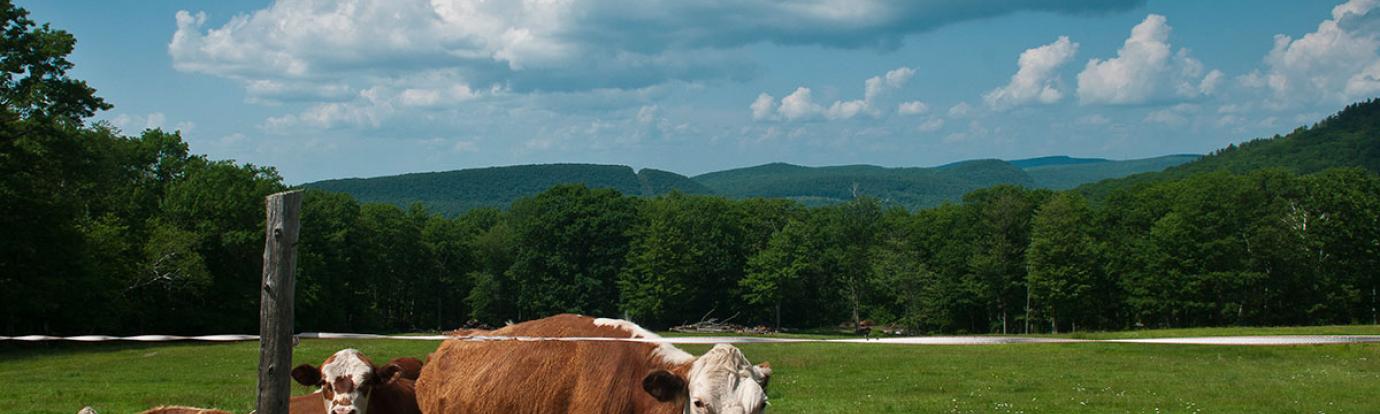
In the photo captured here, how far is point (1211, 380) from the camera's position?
86.9 ft

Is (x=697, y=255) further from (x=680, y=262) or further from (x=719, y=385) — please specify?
(x=719, y=385)

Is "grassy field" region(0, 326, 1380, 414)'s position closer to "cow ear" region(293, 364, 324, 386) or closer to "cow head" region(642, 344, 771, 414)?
"cow ear" region(293, 364, 324, 386)

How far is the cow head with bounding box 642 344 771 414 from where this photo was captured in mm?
7539

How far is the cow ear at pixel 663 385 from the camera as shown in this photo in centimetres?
782

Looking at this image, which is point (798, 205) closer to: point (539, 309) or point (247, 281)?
point (539, 309)

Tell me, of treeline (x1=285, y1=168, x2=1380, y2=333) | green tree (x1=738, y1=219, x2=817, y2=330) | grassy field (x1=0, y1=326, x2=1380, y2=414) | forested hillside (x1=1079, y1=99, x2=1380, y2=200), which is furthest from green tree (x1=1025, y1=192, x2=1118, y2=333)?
forested hillside (x1=1079, y1=99, x2=1380, y2=200)

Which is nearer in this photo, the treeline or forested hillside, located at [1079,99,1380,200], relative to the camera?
the treeline

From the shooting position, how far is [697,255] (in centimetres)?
9150

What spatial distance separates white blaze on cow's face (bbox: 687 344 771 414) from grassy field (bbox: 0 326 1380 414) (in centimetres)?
1134

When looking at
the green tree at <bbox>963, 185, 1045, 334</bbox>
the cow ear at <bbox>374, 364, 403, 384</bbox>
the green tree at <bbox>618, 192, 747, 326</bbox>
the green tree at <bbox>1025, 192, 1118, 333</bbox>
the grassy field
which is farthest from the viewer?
the green tree at <bbox>963, 185, 1045, 334</bbox>

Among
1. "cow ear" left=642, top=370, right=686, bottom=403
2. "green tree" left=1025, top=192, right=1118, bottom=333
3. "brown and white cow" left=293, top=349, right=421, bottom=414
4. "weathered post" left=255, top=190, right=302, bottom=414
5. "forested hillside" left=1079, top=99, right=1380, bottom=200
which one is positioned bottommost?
"green tree" left=1025, top=192, right=1118, bottom=333

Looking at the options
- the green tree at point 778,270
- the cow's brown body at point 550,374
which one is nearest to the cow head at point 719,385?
the cow's brown body at point 550,374

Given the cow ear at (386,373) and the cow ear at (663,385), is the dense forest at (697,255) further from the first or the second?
the cow ear at (663,385)

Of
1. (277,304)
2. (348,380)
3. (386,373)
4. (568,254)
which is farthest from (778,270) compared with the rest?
(277,304)
